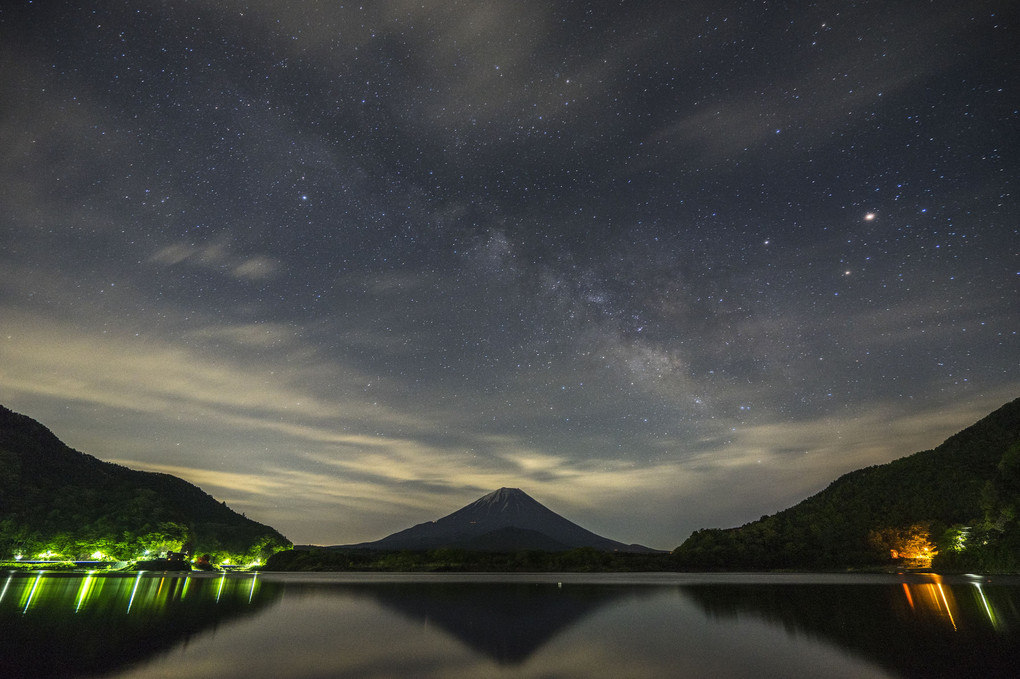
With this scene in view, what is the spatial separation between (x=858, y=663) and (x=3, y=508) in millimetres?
137953

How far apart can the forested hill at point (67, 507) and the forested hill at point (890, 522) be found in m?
132

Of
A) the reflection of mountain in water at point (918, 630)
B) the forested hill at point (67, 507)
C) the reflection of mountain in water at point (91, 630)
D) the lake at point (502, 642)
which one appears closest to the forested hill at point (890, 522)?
the reflection of mountain in water at point (918, 630)

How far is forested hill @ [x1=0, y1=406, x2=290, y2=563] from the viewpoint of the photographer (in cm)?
9694

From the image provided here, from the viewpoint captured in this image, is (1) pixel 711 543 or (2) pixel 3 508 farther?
(1) pixel 711 543

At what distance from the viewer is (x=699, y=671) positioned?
12.1 m

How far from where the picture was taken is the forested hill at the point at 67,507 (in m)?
96.9

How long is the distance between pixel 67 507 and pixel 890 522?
634 feet

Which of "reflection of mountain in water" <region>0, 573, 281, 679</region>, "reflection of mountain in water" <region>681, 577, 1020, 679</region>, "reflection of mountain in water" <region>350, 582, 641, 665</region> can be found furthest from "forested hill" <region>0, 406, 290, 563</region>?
"reflection of mountain in water" <region>681, 577, 1020, 679</region>

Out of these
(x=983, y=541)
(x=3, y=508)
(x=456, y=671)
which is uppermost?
(x=3, y=508)

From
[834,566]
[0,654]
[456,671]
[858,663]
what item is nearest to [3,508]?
[0,654]

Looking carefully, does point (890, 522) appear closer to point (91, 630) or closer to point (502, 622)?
point (502, 622)

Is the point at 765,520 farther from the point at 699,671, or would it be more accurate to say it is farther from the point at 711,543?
the point at 699,671

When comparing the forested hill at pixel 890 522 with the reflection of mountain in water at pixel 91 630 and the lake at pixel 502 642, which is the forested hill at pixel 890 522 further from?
the reflection of mountain in water at pixel 91 630

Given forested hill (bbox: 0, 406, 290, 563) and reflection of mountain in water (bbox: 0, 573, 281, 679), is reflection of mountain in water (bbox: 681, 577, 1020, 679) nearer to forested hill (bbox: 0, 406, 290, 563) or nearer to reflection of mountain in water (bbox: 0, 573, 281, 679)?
reflection of mountain in water (bbox: 0, 573, 281, 679)
